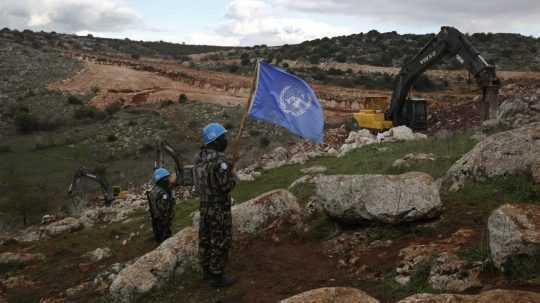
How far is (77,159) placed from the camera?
93.0 ft

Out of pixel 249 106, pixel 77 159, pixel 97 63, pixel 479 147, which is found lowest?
pixel 77 159

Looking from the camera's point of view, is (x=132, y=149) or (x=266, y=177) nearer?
(x=266, y=177)

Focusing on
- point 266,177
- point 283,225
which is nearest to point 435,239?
point 283,225

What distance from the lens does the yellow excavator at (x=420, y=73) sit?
1788 cm

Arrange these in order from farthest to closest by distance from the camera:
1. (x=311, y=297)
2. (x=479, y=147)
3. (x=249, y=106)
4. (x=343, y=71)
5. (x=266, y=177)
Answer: (x=343, y=71) < (x=266, y=177) < (x=479, y=147) < (x=249, y=106) < (x=311, y=297)

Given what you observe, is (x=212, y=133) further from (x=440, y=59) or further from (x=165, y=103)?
(x=165, y=103)

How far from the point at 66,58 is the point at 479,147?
4936 centimetres

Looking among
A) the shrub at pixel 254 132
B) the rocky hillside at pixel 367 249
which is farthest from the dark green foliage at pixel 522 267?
the shrub at pixel 254 132

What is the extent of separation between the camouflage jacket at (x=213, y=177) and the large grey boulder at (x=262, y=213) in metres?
1.95

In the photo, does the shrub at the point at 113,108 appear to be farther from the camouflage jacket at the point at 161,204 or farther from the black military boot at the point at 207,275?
the black military boot at the point at 207,275

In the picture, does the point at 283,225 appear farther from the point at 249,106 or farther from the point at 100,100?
the point at 100,100

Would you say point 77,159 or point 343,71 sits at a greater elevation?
point 343,71

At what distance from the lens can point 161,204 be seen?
1013cm

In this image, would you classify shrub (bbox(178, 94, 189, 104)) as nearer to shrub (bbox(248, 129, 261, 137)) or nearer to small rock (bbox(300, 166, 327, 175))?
shrub (bbox(248, 129, 261, 137))
